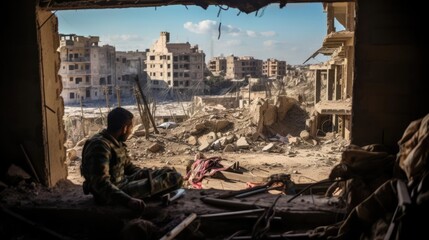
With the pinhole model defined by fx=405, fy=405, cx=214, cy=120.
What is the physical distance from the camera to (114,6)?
15.2 ft

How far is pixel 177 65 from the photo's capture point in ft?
182

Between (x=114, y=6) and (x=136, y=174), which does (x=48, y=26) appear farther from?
(x=136, y=174)

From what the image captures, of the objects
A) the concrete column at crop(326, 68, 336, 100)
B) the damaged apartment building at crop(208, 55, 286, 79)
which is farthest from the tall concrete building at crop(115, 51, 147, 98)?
the concrete column at crop(326, 68, 336, 100)

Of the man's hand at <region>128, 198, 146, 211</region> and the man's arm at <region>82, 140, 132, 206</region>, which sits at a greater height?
the man's arm at <region>82, 140, 132, 206</region>

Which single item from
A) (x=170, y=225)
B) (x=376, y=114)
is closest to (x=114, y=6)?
(x=170, y=225)

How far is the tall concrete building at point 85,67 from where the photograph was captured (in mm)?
54781

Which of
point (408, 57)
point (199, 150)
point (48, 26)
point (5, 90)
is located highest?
point (48, 26)

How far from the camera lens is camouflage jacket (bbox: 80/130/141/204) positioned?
3789mm

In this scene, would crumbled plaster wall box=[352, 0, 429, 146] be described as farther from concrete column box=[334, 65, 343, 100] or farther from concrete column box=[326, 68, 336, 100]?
concrete column box=[326, 68, 336, 100]

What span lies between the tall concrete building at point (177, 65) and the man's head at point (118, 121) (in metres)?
49.9

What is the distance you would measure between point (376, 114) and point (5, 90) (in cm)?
402

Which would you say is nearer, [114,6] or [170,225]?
[170,225]

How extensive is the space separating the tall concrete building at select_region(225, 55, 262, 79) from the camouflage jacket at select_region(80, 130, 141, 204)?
5989cm

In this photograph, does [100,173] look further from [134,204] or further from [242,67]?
[242,67]
